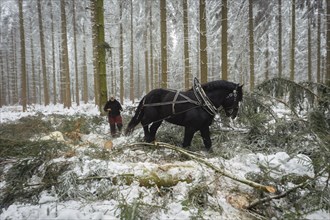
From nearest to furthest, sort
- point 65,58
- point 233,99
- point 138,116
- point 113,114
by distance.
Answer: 1. point 233,99
2. point 138,116
3. point 113,114
4. point 65,58

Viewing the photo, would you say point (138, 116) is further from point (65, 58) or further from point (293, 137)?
point (65, 58)

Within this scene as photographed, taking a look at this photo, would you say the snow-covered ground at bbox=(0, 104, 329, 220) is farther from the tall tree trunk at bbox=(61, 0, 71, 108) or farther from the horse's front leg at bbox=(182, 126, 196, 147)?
the tall tree trunk at bbox=(61, 0, 71, 108)

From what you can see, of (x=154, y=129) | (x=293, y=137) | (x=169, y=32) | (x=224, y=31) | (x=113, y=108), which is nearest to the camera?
(x=293, y=137)

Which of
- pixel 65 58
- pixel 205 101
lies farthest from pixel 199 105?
pixel 65 58

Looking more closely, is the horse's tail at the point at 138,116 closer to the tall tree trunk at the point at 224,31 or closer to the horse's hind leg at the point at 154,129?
the horse's hind leg at the point at 154,129

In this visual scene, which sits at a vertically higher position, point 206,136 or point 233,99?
point 233,99

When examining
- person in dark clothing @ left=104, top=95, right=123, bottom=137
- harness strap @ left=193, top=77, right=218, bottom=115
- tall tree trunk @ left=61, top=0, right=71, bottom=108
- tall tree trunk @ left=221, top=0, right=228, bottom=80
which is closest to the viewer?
harness strap @ left=193, top=77, right=218, bottom=115

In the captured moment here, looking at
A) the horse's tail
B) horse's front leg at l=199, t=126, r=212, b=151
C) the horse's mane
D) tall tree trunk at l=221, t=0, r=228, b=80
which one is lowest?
horse's front leg at l=199, t=126, r=212, b=151

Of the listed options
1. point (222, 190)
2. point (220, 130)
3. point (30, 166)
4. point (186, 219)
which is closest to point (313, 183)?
point (222, 190)

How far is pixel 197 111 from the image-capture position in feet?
18.1

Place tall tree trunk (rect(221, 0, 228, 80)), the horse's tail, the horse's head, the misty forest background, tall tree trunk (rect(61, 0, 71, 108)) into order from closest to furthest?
the horse's head < the horse's tail < tall tree trunk (rect(221, 0, 228, 80)) < the misty forest background < tall tree trunk (rect(61, 0, 71, 108))

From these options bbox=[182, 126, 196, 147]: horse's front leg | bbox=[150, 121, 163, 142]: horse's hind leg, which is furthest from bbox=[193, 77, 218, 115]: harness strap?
bbox=[150, 121, 163, 142]: horse's hind leg

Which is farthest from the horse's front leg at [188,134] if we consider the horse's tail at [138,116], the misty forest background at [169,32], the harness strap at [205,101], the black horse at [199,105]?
the misty forest background at [169,32]

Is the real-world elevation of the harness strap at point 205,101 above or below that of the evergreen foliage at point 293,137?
above
